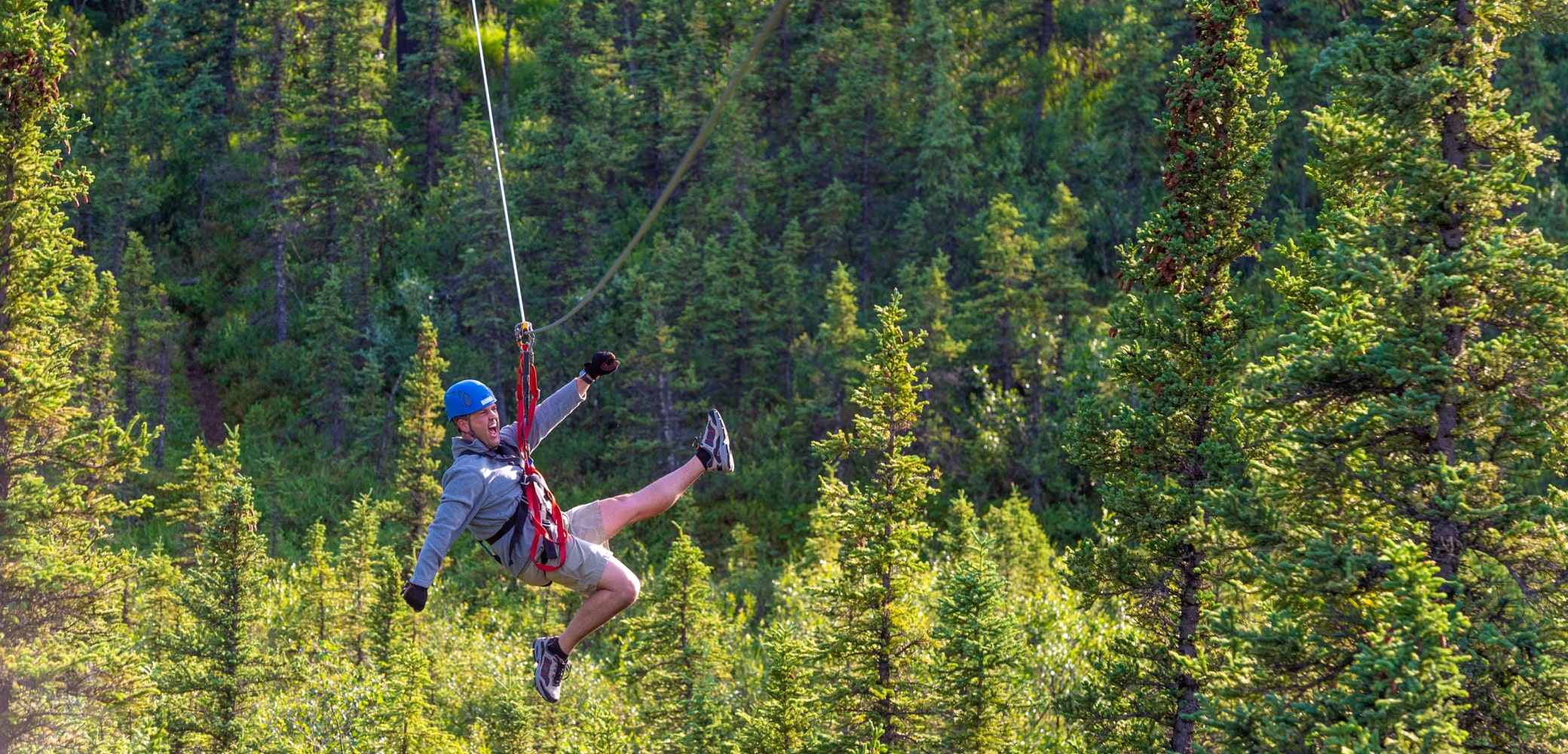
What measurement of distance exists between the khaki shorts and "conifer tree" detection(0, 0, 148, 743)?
9921 mm

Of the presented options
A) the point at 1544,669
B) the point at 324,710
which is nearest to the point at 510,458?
the point at 1544,669

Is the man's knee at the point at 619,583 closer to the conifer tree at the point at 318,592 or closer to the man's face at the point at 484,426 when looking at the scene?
the man's face at the point at 484,426

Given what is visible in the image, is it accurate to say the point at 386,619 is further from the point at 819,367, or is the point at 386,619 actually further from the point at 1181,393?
the point at 1181,393

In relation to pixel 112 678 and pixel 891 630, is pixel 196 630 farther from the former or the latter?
pixel 891 630

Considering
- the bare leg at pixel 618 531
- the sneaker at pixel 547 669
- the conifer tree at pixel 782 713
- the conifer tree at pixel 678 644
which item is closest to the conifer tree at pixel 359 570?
the conifer tree at pixel 678 644

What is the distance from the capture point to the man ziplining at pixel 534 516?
9.30 metres

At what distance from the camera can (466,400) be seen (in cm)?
949

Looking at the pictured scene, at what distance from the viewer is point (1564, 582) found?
9.22 metres

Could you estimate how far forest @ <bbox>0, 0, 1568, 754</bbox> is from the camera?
9.59 meters

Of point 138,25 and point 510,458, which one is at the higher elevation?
point 138,25

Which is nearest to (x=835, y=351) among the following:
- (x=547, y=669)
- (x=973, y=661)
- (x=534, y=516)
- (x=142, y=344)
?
(x=973, y=661)

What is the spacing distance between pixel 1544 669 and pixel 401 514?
27047 millimetres

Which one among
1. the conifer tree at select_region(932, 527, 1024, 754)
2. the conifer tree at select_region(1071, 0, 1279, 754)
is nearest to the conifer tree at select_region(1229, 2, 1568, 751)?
the conifer tree at select_region(1071, 0, 1279, 754)

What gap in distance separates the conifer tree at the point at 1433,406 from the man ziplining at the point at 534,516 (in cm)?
448
